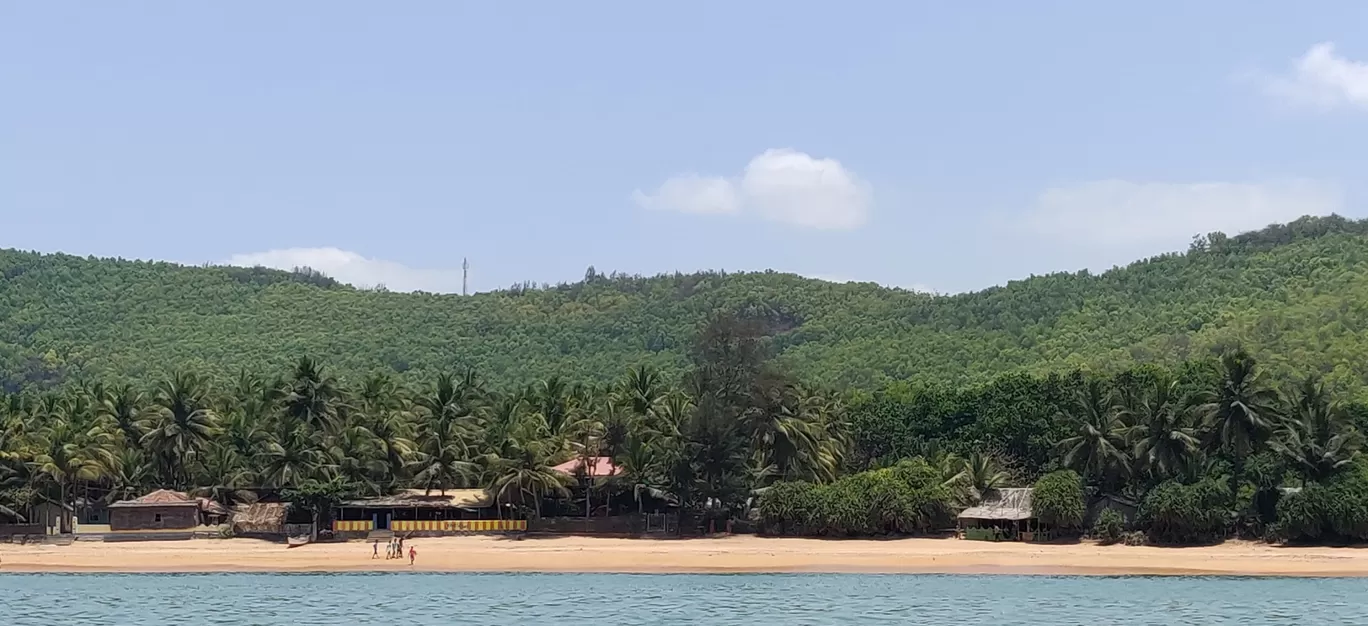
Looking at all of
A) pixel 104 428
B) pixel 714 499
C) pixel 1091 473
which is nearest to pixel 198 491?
pixel 104 428

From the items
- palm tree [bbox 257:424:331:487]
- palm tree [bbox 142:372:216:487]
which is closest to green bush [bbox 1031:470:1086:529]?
palm tree [bbox 257:424:331:487]

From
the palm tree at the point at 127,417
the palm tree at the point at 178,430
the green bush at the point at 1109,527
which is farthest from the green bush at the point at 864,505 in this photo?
the palm tree at the point at 127,417

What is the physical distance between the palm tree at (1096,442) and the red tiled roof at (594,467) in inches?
735

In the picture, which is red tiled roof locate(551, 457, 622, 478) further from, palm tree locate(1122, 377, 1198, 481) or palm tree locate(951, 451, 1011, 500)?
palm tree locate(1122, 377, 1198, 481)

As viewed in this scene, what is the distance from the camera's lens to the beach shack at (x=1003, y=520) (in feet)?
207

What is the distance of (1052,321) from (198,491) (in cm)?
7393

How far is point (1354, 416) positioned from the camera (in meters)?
69.1

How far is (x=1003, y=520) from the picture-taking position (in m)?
63.4

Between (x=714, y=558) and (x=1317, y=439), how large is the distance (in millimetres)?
21902

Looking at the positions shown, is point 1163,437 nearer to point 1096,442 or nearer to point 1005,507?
point 1096,442

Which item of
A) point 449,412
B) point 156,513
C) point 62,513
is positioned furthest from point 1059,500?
point 62,513

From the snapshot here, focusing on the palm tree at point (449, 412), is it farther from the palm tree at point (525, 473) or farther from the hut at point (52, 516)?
the hut at point (52, 516)

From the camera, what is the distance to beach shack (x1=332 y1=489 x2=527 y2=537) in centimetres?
6756

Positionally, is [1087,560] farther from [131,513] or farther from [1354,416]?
[131,513]
